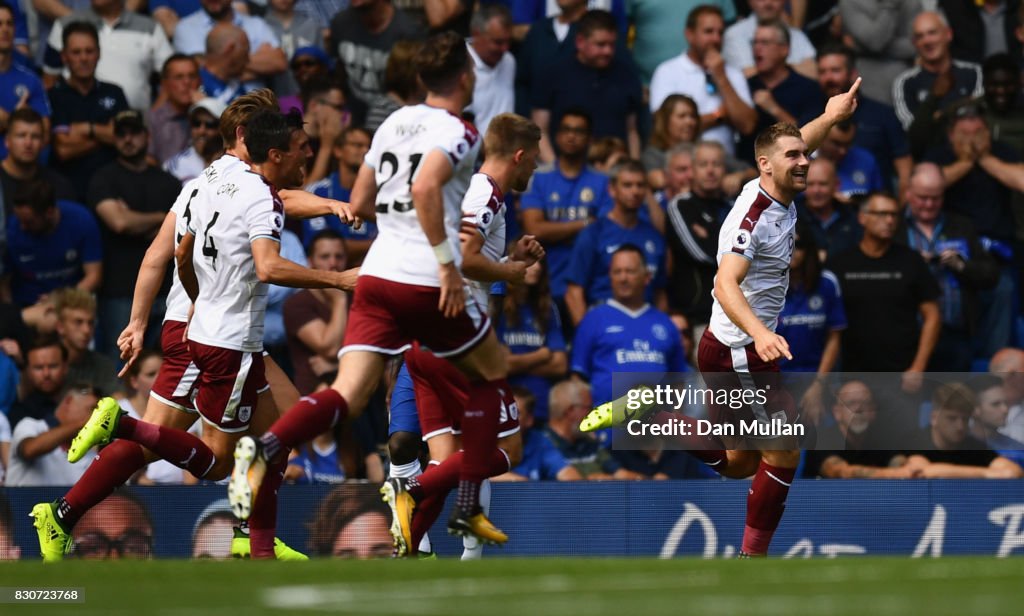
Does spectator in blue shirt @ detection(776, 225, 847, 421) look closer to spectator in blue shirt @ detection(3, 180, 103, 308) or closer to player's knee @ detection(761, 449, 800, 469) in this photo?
player's knee @ detection(761, 449, 800, 469)

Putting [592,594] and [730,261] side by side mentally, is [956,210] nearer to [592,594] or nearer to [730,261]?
[730,261]

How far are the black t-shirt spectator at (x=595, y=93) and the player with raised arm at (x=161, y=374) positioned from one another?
17.7 feet

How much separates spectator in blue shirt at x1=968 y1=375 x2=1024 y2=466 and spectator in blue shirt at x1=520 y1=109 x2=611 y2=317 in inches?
141

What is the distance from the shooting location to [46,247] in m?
14.3

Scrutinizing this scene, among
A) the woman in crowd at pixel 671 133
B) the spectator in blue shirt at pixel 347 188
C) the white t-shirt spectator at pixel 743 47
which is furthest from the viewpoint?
the white t-shirt spectator at pixel 743 47

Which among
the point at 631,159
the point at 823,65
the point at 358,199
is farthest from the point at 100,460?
the point at 823,65

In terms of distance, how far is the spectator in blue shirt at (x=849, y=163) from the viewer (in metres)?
15.2

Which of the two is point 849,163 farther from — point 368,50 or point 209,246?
point 209,246

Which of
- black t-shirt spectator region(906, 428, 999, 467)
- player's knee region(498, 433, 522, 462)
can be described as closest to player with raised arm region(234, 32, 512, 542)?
player's knee region(498, 433, 522, 462)

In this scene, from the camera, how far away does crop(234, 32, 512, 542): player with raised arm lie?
8391 millimetres

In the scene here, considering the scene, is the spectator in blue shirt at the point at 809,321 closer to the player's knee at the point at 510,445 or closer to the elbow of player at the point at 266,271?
the player's knee at the point at 510,445

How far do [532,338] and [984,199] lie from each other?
4.46 m

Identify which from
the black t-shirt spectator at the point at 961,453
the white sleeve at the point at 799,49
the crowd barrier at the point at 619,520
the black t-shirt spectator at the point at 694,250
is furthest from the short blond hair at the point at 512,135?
the white sleeve at the point at 799,49

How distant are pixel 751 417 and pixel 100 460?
402cm
